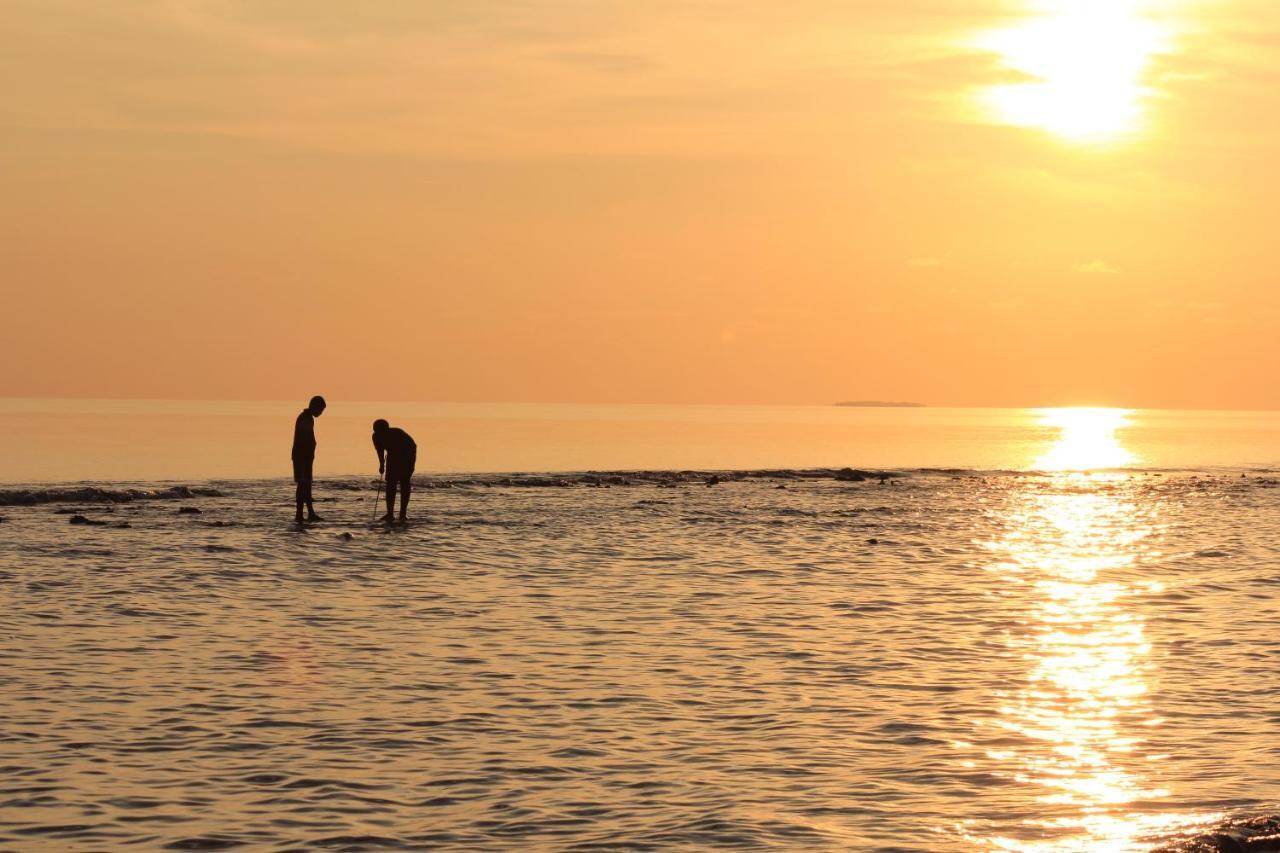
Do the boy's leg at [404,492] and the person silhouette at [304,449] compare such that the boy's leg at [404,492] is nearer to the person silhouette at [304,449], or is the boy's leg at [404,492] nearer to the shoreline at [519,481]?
the person silhouette at [304,449]

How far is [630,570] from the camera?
2717 centimetres

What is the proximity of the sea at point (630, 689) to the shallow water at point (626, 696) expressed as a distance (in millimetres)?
48

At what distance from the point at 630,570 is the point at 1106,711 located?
14001 millimetres

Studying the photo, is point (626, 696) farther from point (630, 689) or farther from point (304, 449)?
point (304, 449)

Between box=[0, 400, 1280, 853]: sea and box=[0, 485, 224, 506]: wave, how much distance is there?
8.49 m

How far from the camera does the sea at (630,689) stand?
10.2 meters

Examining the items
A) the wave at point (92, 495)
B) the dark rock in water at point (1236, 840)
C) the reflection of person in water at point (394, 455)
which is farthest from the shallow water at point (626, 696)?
the wave at point (92, 495)

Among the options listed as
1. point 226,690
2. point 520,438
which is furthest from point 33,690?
point 520,438

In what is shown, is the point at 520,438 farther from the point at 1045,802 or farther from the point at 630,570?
the point at 1045,802

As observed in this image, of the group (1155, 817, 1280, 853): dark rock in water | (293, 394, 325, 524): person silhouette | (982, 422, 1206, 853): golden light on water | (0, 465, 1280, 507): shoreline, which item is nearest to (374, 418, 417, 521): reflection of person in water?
(293, 394, 325, 524): person silhouette

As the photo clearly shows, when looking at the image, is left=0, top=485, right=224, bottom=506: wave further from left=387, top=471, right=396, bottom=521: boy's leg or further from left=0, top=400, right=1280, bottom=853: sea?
left=387, top=471, right=396, bottom=521: boy's leg

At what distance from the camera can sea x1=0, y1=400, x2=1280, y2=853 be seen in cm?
1019

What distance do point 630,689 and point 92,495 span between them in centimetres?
3523

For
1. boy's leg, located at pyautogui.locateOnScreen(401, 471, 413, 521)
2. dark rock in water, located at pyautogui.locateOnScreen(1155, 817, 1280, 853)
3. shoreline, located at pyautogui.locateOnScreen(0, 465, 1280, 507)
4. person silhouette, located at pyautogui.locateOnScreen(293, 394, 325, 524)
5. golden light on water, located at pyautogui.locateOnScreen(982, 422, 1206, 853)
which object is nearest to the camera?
dark rock in water, located at pyautogui.locateOnScreen(1155, 817, 1280, 853)
